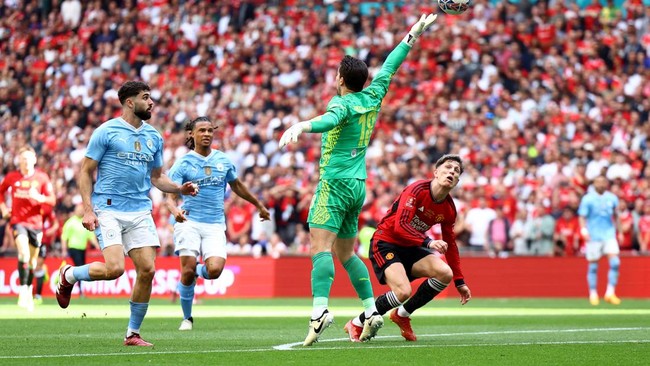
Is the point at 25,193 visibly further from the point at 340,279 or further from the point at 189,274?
the point at 340,279

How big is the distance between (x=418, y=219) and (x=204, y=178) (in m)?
3.36

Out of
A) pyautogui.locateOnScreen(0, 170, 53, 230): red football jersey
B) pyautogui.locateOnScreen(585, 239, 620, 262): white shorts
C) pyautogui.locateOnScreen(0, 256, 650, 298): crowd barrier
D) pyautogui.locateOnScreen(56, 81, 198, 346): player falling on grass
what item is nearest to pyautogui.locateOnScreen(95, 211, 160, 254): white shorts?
pyautogui.locateOnScreen(56, 81, 198, 346): player falling on grass

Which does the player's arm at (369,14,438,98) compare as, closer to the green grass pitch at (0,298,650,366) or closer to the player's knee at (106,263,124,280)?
the green grass pitch at (0,298,650,366)

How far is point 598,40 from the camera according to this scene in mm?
29781

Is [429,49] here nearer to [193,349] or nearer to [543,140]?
[543,140]

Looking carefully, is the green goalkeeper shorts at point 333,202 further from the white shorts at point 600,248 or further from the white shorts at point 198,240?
the white shorts at point 600,248

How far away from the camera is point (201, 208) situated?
14617 mm

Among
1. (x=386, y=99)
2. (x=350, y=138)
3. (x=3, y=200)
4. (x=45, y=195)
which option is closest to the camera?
(x=350, y=138)

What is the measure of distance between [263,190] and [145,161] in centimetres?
1647

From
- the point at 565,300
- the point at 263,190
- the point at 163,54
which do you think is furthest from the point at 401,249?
the point at 163,54

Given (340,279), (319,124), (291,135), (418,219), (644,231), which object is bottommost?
(340,279)

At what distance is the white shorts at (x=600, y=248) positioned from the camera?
76.4 ft

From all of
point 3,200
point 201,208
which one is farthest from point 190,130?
point 3,200

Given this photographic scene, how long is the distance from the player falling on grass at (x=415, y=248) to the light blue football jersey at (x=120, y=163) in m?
2.52
